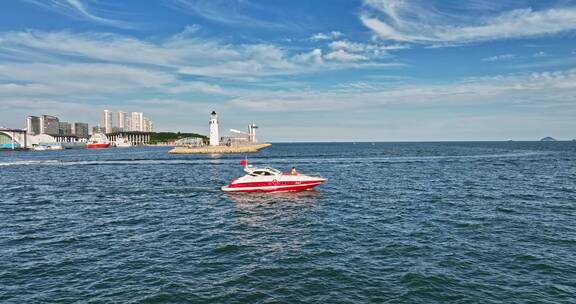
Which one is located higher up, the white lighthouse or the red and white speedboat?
the white lighthouse

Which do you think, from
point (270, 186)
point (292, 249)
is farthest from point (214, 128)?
point (292, 249)

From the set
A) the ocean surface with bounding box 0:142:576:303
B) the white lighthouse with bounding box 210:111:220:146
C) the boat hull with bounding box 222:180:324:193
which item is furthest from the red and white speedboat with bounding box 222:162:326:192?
the white lighthouse with bounding box 210:111:220:146

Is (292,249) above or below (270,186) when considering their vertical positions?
below

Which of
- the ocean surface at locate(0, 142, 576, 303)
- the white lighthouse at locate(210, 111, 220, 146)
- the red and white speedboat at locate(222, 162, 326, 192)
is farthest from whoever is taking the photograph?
the white lighthouse at locate(210, 111, 220, 146)

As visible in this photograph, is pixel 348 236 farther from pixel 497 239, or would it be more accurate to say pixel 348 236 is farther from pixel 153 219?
pixel 153 219

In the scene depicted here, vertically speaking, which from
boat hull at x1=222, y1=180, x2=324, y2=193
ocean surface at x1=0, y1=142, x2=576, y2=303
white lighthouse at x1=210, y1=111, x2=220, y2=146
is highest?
white lighthouse at x1=210, y1=111, x2=220, y2=146

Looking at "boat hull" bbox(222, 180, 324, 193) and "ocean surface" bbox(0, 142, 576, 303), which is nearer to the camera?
"ocean surface" bbox(0, 142, 576, 303)

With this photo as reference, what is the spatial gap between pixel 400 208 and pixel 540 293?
17108 millimetres

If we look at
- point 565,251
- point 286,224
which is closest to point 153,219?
point 286,224

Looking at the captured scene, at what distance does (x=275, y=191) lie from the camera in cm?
3984

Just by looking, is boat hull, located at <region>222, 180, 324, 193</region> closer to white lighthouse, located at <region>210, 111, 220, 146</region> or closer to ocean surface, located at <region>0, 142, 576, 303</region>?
ocean surface, located at <region>0, 142, 576, 303</region>

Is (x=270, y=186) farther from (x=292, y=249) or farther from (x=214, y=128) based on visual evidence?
(x=214, y=128)

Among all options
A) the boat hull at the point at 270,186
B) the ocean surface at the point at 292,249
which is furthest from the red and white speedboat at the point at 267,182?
the ocean surface at the point at 292,249

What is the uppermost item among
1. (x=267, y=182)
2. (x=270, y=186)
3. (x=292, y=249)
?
(x=267, y=182)
